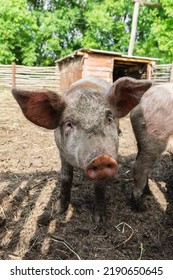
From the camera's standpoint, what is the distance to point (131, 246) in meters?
2.98

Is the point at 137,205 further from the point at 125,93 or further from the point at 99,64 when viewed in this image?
the point at 99,64

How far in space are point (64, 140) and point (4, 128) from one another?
4265 mm

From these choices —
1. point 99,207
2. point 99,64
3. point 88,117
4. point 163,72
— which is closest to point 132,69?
point 163,72

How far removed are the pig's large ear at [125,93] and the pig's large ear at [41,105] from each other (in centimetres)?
45

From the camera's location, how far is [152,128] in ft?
10.7

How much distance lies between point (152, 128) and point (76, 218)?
3.90 feet

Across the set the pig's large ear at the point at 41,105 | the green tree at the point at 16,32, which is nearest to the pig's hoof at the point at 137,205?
the pig's large ear at the point at 41,105

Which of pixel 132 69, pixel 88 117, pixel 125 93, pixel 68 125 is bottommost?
pixel 132 69

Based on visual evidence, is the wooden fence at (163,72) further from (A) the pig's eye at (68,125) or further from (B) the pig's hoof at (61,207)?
(A) the pig's eye at (68,125)

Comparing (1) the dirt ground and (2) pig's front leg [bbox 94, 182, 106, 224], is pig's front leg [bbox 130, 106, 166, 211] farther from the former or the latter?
(2) pig's front leg [bbox 94, 182, 106, 224]

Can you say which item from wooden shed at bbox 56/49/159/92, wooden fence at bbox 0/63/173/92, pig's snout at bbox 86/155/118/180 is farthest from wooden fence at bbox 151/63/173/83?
pig's snout at bbox 86/155/118/180

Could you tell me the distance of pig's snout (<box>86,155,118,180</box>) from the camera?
222 cm
